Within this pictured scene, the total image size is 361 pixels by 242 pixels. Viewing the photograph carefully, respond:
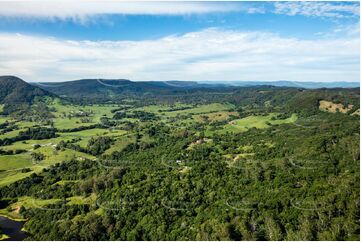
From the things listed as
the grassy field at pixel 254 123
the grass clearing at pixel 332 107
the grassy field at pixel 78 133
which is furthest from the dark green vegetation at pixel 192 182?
the grass clearing at pixel 332 107

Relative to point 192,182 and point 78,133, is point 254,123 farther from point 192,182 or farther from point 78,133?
point 192,182

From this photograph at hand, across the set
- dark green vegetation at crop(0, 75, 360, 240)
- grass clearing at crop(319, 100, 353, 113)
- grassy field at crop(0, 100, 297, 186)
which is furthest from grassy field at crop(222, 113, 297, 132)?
grass clearing at crop(319, 100, 353, 113)

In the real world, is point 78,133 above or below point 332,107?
below

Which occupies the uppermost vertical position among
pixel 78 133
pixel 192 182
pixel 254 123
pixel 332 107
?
pixel 332 107

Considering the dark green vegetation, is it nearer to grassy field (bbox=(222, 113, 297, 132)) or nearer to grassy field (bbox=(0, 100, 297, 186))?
grassy field (bbox=(0, 100, 297, 186))

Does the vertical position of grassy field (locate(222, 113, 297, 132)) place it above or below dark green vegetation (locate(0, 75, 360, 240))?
above

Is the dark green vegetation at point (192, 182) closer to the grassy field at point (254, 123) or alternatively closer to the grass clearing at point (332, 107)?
the grassy field at point (254, 123)

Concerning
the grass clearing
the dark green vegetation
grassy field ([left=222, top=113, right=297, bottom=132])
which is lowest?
the dark green vegetation

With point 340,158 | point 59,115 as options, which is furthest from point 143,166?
point 59,115

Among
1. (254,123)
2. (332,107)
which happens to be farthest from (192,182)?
(332,107)
